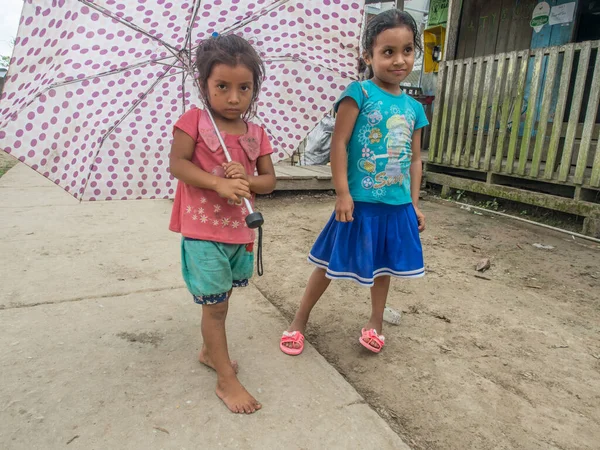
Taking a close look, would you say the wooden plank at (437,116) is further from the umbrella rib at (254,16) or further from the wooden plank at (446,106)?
the umbrella rib at (254,16)

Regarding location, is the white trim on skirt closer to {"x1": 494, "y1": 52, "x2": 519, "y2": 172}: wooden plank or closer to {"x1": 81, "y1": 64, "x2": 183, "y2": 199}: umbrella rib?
{"x1": 81, "y1": 64, "x2": 183, "y2": 199}: umbrella rib

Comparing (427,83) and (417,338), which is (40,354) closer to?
(417,338)

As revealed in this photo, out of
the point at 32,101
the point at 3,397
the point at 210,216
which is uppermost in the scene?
the point at 32,101

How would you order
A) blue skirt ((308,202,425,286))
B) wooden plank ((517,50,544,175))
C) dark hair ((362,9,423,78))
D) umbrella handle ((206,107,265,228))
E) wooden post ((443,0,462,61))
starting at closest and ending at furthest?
1. umbrella handle ((206,107,265,228))
2. dark hair ((362,9,423,78))
3. blue skirt ((308,202,425,286))
4. wooden plank ((517,50,544,175))
5. wooden post ((443,0,462,61))

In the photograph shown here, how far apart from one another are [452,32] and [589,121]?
8.60ft

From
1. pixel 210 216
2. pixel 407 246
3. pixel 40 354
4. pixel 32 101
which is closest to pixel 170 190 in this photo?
pixel 210 216

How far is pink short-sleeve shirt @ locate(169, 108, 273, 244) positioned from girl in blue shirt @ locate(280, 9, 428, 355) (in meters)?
0.43

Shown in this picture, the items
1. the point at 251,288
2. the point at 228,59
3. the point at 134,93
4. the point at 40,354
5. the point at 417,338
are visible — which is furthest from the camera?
the point at 251,288

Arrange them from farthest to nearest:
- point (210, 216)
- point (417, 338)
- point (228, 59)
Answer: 1. point (417, 338)
2. point (210, 216)
3. point (228, 59)

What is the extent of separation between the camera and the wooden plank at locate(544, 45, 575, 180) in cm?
455

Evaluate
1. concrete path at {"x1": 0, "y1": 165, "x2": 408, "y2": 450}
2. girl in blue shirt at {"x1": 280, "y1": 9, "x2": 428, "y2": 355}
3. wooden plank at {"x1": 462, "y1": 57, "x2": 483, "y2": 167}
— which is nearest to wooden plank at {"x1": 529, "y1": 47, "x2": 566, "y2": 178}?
wooden plank at {"x1": 462, "y1": 57, "x2": 483, "y2": 167}

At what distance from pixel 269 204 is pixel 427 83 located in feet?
19.1

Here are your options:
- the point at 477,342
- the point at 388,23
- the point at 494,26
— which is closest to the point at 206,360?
the point at 477,342

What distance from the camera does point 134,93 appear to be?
195 centimetres
